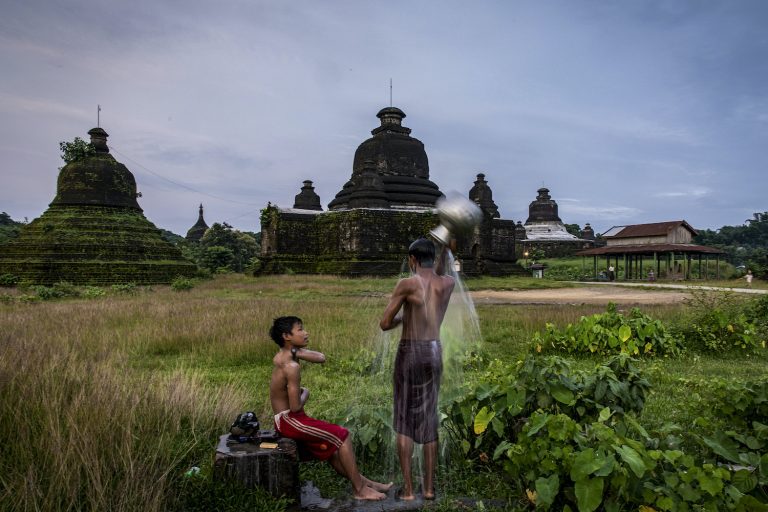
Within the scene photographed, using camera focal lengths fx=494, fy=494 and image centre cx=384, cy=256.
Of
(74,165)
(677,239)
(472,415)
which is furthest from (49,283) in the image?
(677,239)

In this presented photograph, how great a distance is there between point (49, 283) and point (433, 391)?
2287 cm

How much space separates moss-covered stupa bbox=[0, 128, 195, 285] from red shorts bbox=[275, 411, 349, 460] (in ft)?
70.5

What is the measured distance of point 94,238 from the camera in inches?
896

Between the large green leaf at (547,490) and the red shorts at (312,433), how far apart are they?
1153 mm

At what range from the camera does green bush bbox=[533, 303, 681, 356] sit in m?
7.05

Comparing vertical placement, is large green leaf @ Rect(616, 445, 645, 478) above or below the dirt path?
above

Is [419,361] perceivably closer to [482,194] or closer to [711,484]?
[711,484]

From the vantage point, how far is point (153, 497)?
2648 mm

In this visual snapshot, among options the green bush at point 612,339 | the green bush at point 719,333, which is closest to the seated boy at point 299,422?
the green bush at point 612,339

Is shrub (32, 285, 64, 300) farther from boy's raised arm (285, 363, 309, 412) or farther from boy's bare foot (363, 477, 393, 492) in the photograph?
boy's bare foot (363, 477, 393, 492)

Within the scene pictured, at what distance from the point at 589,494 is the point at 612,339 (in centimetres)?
505

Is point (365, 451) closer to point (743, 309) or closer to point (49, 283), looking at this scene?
point (743, 309)

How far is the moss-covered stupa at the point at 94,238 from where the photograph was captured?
21.4 m

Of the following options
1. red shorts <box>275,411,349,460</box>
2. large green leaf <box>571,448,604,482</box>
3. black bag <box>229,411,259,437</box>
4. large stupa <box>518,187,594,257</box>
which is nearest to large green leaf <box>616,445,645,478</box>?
large green leaf <box>571,448,604,482</box>
